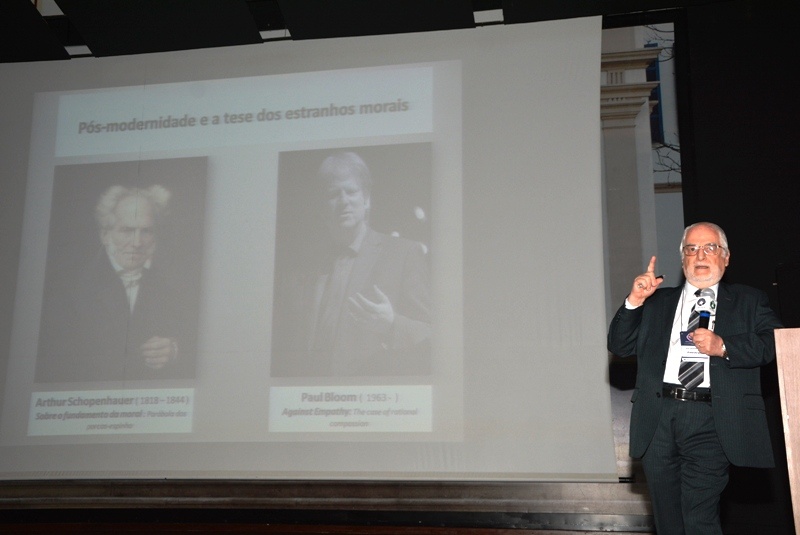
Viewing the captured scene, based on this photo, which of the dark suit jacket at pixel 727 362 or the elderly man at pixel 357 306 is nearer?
the dark suit jacket at pixel 727 362

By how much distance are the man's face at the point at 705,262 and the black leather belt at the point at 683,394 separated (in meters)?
0.35

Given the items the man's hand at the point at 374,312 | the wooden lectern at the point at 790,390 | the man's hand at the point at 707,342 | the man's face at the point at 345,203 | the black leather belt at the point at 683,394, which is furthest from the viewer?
the man's face at the point at 345,203

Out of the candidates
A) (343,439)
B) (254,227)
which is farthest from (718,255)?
(254,227)

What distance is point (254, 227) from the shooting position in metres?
4.11

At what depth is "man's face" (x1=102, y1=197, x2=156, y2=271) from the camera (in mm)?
Result: 4203

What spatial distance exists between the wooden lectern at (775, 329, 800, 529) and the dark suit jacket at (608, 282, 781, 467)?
457mm

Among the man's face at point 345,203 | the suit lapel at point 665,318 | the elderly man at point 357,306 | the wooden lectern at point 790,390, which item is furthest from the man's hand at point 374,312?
the wooden lectern at point 790,390

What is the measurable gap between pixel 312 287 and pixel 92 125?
161 centimetres

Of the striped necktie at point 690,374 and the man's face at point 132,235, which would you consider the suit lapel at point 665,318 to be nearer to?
the striped necktie at point 690,374

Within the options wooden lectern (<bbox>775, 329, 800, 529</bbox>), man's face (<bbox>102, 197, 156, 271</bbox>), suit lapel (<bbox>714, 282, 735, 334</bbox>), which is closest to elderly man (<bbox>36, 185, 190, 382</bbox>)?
man's face (<bbox>102, 197, 156, 271</bbox>)

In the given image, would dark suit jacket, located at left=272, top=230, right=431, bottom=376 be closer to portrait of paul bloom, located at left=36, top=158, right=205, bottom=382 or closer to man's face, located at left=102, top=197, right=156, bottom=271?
portrait of paul bloom, located at left=36, top=158, right=205, bottom=382

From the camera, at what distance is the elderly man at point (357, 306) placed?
386 centimetres

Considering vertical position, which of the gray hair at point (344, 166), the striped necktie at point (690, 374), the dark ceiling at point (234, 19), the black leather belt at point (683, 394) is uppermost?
the dark ceiling at point (234, 19)

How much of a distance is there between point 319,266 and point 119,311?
1111 mm
